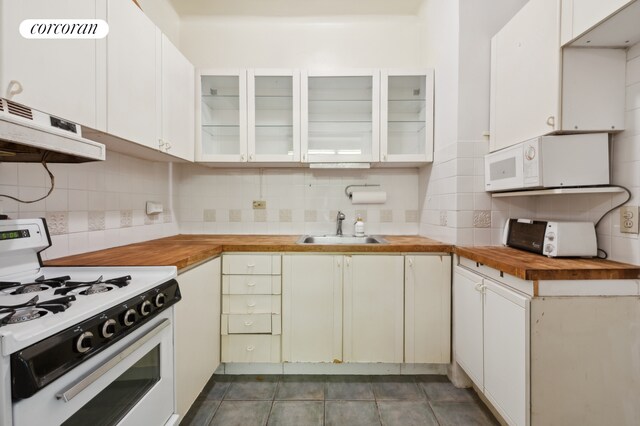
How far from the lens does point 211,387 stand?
1.82m

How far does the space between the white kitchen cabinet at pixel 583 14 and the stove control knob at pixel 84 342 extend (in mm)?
2056

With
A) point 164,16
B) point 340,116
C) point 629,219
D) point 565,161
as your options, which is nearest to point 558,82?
point 565,161

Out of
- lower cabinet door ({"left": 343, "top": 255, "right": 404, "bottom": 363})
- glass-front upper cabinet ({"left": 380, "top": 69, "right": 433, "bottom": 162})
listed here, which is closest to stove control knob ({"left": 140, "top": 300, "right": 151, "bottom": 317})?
lower cabinet door ({"left": 343, "top": 255, "right": 404, "bottom": 363})

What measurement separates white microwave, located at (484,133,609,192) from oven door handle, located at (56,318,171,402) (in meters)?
1.82

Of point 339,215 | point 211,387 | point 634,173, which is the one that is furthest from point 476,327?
point 211,387

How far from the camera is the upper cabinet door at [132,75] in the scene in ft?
4.38

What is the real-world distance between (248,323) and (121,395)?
100 cm

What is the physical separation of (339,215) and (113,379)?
1.83m

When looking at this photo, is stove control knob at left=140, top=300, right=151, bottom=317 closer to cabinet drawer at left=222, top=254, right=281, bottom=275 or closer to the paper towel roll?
cabinet drawer at left=222, top=254, right=281, bottom=275

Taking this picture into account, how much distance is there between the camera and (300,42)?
2.49m

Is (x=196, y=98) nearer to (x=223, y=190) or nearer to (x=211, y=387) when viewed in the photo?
(x=223, y=190)

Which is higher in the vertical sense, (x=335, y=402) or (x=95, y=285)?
(x=95, y=285)

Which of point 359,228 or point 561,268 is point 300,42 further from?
point 561,268

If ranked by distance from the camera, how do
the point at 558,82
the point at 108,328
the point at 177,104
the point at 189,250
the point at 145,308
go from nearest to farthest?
the point at 108,328 → the point at 145,308 → the point at 558,82 → the point at 189,250 → the point at 177,104
